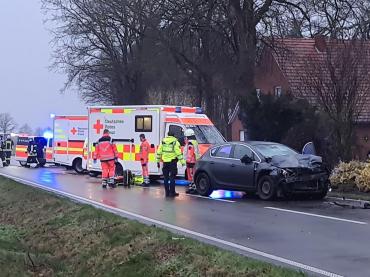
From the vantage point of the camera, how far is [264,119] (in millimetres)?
23438

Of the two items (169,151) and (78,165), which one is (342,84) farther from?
(78,165)

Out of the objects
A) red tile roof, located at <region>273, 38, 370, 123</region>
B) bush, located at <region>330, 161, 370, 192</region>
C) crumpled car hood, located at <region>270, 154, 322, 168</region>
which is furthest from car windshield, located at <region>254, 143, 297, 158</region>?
red tile roof, located at <region>273, 38, 370, 123</region>

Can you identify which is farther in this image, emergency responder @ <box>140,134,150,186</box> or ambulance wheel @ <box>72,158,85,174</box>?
ambulance wheel @ <box>72,158,85,174</box>

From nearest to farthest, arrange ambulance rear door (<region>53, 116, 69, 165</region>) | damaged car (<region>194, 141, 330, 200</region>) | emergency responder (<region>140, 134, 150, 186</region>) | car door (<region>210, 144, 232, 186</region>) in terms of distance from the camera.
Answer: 1. damaged car (<region>194, 141, 330, 200</region>)
2. car door (<region>210, 144, 232, 186</region>)
3. emergency responder (<region>140, 134, 150, 186</region>)
4. ambulance rear door (<region>53, 116, 69, 165</region>)

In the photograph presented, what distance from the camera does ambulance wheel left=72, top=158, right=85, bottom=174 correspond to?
30070 mm

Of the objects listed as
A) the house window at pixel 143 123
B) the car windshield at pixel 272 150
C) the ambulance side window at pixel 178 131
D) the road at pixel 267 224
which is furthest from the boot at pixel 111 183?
the car windshield at pixel 272 150

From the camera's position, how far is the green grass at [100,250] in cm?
813

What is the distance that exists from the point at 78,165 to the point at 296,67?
11.9 m

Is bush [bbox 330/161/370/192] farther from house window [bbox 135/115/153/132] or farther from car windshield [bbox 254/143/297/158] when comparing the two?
house window [bbox 135/115/153/132]

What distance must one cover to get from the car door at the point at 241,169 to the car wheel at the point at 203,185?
0.89m

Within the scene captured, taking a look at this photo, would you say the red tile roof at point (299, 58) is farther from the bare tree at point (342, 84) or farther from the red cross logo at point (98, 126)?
the red cross logo at point (98, 126)

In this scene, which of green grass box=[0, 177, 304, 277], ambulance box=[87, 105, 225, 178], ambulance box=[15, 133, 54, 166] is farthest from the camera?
ambulance box=[15, 133, 54, 166]

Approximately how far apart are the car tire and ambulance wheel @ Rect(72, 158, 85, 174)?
1508 cm

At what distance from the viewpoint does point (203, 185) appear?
707 inches
